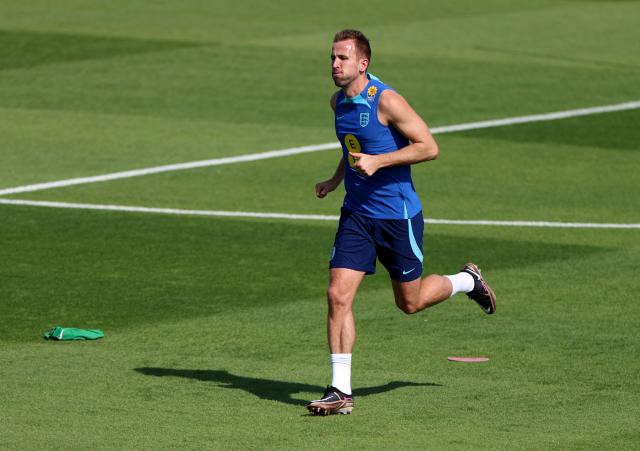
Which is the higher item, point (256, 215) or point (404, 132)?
point (256, 215)

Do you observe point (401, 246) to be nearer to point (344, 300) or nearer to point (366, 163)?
point (344, 300)

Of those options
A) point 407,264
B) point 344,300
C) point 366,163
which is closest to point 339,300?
point 344,300

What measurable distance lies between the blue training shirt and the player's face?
0.50 ft

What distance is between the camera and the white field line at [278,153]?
19.5 m

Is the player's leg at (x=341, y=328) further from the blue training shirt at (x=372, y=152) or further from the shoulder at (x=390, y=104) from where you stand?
the shoulder at (x=390, y=104)

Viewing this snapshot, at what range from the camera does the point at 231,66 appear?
28.4 m

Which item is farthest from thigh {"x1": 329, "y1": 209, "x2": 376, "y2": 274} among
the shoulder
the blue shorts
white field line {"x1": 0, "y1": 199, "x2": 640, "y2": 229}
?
white field line {"x1": 0, "y1": 199, "x2": 640, "y2": 229}

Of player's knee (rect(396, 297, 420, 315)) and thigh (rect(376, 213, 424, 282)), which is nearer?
thigh (rect(376, 213, 424, 282))

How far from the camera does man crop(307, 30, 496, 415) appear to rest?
10414mm

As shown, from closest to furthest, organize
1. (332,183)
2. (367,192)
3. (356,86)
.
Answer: (356,86) → (367,192) → (332,183)

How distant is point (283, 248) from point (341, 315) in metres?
5.41

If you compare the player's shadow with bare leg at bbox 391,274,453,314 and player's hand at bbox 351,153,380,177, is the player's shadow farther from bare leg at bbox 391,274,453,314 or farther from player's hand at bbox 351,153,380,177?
player's hand at bbox 351,153,380,177

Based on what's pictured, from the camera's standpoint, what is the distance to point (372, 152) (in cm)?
1064

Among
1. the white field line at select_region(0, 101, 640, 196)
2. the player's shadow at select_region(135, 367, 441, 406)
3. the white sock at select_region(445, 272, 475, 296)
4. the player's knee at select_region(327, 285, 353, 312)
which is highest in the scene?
the white field line at select_region(0, 101, 640, 196)
